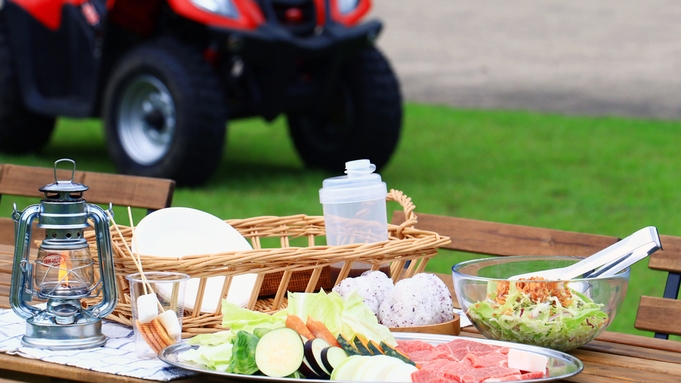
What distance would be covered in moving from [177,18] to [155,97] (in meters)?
0.53

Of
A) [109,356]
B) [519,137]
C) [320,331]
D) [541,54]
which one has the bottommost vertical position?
[109,356]

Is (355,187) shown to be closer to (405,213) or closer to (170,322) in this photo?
(405,213)

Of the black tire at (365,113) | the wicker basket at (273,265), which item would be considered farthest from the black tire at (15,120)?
the wicker basket at (273,265)

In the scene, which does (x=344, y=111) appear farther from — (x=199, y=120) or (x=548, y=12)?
(x=548, y=12)

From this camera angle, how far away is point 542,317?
5.45ft

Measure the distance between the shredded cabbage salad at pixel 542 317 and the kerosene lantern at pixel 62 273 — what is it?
1.98ft

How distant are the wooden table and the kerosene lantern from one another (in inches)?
3.0

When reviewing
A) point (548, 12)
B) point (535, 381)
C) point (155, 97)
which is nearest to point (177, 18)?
point (155, 97)

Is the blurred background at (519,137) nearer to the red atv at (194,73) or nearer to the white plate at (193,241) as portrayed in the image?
the red atv at (194,73)

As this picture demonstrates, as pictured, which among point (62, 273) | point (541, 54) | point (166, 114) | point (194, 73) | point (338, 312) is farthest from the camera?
point (541, 54)

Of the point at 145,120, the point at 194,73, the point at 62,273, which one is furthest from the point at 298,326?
the point at 145,120

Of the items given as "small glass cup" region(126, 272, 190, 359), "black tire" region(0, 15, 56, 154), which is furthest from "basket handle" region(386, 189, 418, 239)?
"black tire" region(0, 15, 56, 154)

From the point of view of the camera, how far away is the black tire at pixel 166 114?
5.92 metres

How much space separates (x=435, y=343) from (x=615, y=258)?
35 cm
